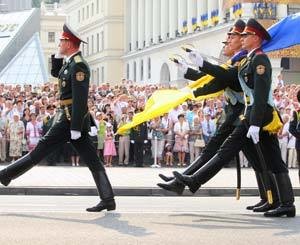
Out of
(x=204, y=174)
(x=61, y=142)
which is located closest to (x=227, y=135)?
(x=204, y=174)

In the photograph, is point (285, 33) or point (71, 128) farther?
point (285, 33)

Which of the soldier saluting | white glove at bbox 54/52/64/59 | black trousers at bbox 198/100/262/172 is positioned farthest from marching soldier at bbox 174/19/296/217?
white glove at bbox 54/52/64/59

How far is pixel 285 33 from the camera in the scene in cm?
1316

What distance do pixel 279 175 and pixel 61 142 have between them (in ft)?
→ 8.50

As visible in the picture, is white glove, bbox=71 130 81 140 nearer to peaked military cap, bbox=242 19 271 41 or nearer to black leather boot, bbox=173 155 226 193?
black leather boot, bbox=173 155 226 193

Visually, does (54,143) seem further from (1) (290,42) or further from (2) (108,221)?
(1) (290,42)

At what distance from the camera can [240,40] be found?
9.87 metres

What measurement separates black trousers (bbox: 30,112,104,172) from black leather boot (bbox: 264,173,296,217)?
2.09m

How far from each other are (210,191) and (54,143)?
562 centimetres

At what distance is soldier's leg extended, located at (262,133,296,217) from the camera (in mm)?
9414

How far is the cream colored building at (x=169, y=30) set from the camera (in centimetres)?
5856

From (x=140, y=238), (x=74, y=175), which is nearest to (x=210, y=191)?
(x=74, y=175)

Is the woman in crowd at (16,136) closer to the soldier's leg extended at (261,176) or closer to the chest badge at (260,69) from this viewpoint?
the soldier's leg extended at (261,176)

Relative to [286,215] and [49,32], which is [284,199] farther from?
[49,32]
